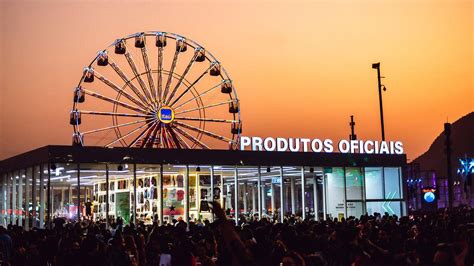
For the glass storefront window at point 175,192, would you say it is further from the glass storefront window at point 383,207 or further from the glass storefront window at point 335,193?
the glass storefront window at point 383,207

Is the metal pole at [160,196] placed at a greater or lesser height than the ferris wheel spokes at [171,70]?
lesser

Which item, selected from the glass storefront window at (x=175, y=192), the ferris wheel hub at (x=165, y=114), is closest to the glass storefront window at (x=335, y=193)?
the glass storefront window at (x=175, y=192)

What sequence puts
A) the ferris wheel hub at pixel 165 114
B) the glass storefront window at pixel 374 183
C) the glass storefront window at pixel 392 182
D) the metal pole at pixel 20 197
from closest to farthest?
the metal pole at pixel 20 197, the glass storefront window at pixel 374 183, the glass storefront window at pixel 392 182, the ferris wheel hub at pixel 165 114

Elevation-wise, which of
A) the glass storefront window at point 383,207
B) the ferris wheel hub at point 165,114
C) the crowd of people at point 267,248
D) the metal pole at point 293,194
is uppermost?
the ferris wheel hub at point 165,114

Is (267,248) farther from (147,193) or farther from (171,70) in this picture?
(171,70)

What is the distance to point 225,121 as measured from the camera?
133 ft

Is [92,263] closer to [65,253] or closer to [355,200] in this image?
[65,253]

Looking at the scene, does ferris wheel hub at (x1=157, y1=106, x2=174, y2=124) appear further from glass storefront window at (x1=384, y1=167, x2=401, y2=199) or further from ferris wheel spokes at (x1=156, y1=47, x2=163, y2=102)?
glass storefront window at (x1=384, y1=167, x2=401, y2=199)

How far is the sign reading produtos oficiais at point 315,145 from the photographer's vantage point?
3469 centimetres

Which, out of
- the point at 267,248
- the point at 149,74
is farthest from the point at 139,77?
the point at 267,248

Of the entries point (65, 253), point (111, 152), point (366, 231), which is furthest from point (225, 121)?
point (65, 253)

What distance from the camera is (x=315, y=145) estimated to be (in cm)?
3609

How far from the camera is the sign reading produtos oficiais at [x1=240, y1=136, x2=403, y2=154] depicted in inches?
1366

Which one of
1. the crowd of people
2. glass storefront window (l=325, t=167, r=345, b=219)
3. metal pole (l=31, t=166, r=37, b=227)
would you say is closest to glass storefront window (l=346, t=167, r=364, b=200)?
glass storefront window (l=325, t=167, r=345, b=219)
